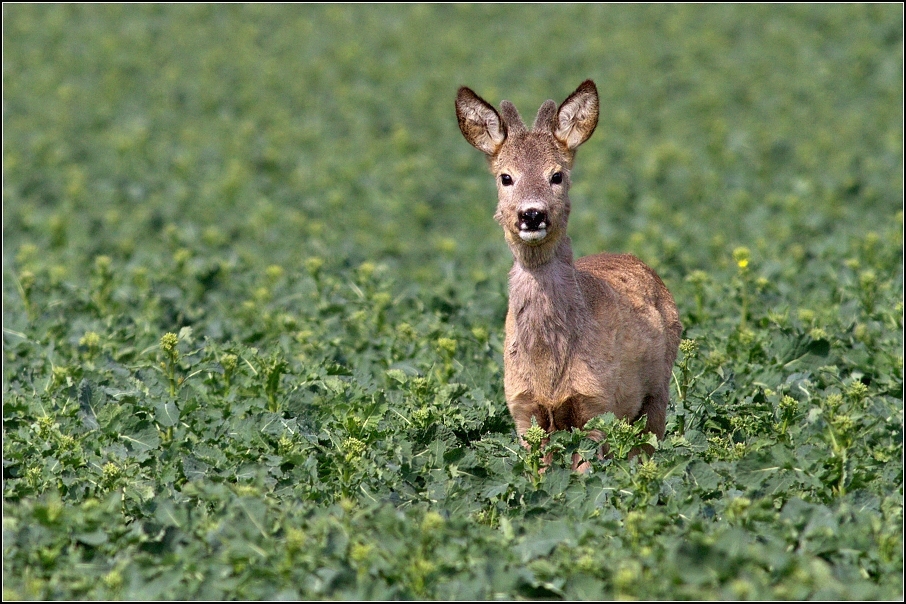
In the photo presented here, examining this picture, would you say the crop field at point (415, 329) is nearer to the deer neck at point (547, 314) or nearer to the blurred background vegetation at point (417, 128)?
the blurred background vegetation at point (417, 128)

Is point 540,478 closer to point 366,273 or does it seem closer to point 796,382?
point 796,382

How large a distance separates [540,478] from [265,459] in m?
1.52

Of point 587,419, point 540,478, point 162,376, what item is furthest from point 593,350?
point 162,376

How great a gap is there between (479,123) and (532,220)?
0.98 metres

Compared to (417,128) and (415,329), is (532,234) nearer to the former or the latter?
(415,329)

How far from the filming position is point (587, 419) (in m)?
7.98

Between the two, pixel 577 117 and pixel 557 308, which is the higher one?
pixel 577 117

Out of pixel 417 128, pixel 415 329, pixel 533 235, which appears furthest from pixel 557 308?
pixel 417 128

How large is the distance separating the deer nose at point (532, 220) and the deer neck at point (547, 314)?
0.33m

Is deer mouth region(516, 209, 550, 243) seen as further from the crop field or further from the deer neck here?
the crop field

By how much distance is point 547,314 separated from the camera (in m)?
8.10

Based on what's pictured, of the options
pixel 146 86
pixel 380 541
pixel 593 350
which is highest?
pixel 146 86

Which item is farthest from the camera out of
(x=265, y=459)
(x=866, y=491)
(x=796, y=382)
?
(x=796, y=382)

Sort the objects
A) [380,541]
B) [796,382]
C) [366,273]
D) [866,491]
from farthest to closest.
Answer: [366,273] → [796,382] → [866,491] → [380,541]
